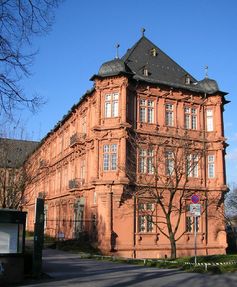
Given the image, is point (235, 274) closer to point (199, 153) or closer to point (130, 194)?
point (130, 194)

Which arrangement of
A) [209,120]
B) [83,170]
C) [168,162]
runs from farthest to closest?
[83,170] → [209,120] → [168,162]

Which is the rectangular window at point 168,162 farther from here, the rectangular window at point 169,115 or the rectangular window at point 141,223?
the rectangular window at point 141,223

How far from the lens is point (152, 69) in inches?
1519

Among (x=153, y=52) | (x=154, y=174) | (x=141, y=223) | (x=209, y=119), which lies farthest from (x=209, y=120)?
(x=141, y=223)

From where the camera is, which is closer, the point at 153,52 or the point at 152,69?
the point at 152,69

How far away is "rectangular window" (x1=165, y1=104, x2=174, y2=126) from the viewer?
37.2 meters

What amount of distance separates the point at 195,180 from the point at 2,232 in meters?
25.6

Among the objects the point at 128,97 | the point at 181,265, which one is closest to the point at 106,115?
the point at 128,97

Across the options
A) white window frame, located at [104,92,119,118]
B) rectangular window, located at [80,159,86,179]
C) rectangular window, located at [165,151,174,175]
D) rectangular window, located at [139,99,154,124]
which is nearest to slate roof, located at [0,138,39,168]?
white window frame, located at [104,92,119,118]

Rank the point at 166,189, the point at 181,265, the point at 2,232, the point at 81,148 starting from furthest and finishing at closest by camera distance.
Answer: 1. the point at 81,148
2. the point at 166,189
3. the point at 181,265
4. the point at 2,232

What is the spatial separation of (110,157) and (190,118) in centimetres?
909

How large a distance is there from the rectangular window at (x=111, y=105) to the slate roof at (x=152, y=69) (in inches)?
71.9

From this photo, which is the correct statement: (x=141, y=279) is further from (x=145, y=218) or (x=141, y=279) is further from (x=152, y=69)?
(x=152, y=69)

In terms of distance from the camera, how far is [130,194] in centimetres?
3334
